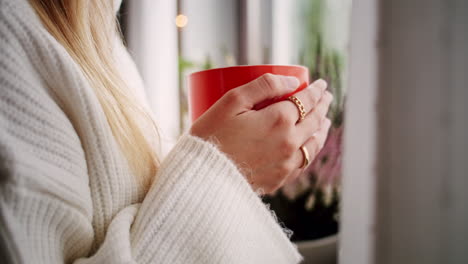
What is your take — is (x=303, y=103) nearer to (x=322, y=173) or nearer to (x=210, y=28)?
(x=322, y=173)

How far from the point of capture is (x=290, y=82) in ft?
1.01

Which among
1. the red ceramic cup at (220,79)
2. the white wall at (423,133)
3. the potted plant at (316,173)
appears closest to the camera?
the red ceramic cup at (220,79)

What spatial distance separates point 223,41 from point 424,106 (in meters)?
0.93

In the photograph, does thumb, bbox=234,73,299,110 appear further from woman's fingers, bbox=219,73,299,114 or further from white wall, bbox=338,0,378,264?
white wall, bbox=338,0,378,264

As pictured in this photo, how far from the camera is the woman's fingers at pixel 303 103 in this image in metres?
0.31

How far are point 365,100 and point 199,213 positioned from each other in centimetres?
98

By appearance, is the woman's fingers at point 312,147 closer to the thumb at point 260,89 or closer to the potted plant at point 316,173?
the thumb at point 260,89

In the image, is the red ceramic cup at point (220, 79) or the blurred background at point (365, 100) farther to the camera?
the blurred background at point (365, 100)

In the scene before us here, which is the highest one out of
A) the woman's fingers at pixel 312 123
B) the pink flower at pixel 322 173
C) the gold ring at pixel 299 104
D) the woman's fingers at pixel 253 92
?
the woman's fingers at pixel 253 92

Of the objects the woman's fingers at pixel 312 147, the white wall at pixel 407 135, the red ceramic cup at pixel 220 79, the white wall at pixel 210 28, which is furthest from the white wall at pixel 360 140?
the red ceramic cup at pixel 220 79

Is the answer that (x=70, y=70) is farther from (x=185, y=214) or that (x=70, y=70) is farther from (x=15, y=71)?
(x=185, y=214)

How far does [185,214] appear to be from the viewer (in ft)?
0.80

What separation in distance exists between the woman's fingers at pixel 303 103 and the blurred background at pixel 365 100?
0.62 m

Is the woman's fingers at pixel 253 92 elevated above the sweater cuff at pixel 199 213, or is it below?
above
